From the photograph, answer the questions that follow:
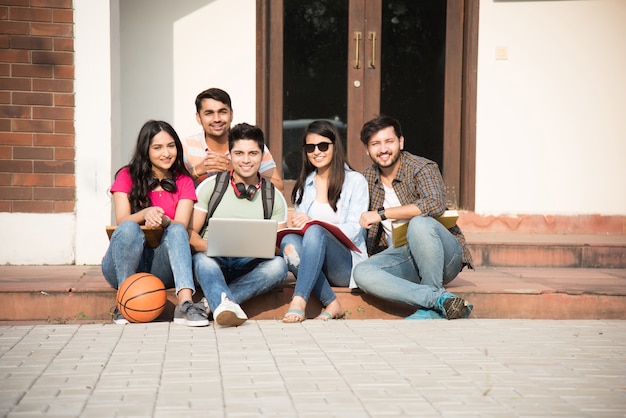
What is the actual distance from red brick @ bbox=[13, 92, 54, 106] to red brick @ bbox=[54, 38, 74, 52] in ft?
1.23

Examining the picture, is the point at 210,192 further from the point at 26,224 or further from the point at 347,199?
the point at 26,224

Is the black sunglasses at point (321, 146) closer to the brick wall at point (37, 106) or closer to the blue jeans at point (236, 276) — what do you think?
the blue jeans at point (236, 276)

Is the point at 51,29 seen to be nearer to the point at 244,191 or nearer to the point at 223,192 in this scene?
the point at 223,192

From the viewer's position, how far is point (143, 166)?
212 inches

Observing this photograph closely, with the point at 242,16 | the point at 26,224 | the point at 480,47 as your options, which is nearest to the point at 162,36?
the point at 242,16

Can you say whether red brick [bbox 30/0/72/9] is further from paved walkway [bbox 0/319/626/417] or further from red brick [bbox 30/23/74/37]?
paved walkway [bbox 0/319/626/417]

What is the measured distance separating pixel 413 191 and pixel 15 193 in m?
3.18

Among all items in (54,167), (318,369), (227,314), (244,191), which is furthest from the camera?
(54,167)

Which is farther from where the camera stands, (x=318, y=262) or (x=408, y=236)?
(x=408, y=236)

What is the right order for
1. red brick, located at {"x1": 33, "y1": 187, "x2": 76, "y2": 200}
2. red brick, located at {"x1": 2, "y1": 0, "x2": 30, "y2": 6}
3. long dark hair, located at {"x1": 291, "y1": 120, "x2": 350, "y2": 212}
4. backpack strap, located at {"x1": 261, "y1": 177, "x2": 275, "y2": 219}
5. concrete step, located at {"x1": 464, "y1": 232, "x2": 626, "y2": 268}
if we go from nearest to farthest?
backpack strap, located at {"x1": 261, "y1": 177, "x2": 275, "y2": 219}
long dark hair, located at {"x1": 291, "y1": 120, "x2": 350, "y2": 212}
red brick, located at {"x1": 2, "y1": 0, "x2": 30, "y2": 6}
red brick, located at {"x1": 33, "y1": 187, "x2": 76, "y2": 200}
concrete step, located at {"x1": 464, "y1": 232, "x2": 626, "y2": 268}

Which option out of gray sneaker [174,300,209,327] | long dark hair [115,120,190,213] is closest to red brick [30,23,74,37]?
long dark hair [115,120,190,213]

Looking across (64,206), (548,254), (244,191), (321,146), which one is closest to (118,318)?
(244,191)

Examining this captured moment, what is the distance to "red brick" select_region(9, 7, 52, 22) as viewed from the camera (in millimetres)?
6547

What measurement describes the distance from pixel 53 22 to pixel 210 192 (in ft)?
7.44
